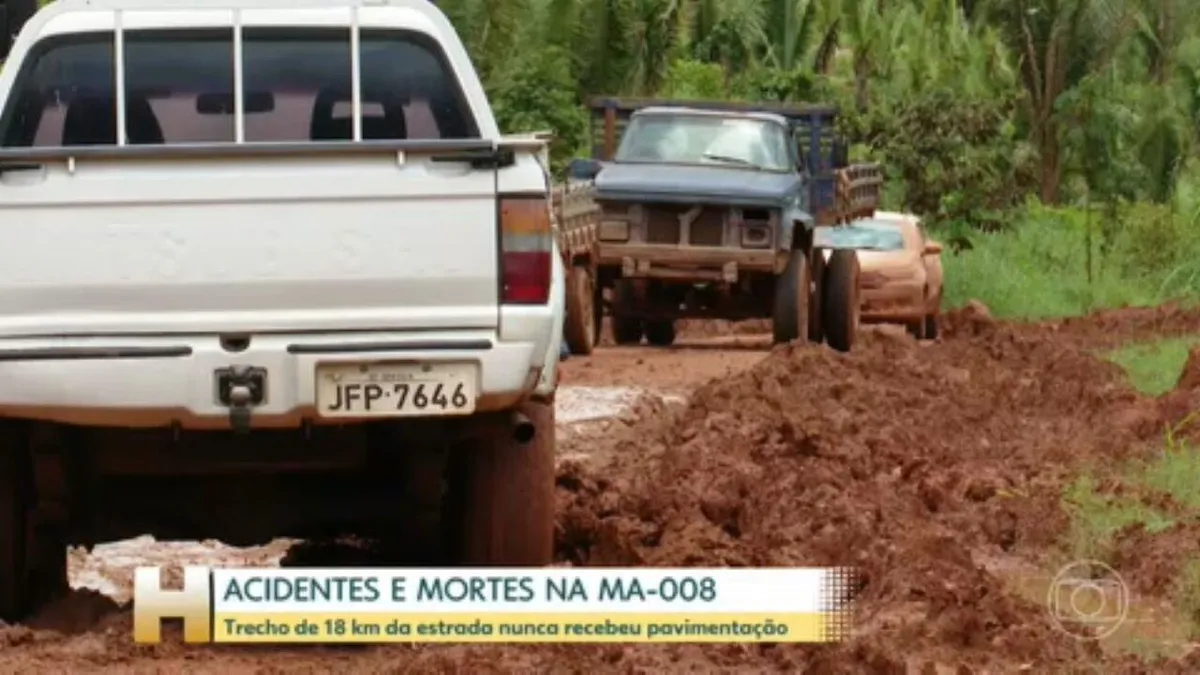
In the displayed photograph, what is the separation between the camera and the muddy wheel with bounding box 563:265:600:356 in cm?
2198

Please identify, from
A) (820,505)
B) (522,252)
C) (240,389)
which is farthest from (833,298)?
(240,389)

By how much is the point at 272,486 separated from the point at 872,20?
37703mm

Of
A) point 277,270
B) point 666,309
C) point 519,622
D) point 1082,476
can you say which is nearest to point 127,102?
point 277,270

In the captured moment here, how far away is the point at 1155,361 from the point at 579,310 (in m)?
4.39

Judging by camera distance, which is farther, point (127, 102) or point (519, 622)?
point (127, 102)

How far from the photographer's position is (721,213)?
22.6 meters

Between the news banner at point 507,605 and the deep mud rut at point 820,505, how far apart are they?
2.5 inches

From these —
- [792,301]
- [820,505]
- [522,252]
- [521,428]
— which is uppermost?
[522,252]

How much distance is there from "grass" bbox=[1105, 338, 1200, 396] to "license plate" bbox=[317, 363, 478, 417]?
35.1 ft

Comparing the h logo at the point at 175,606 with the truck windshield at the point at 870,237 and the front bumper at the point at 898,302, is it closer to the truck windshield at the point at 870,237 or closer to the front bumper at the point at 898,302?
the truck windshield at the point at 870,237

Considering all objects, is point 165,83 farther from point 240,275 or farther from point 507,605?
point 507,605

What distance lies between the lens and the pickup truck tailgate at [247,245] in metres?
8.09

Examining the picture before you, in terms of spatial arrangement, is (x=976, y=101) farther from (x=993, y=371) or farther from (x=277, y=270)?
(x=277, y=270)

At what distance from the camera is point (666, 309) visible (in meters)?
23.7
